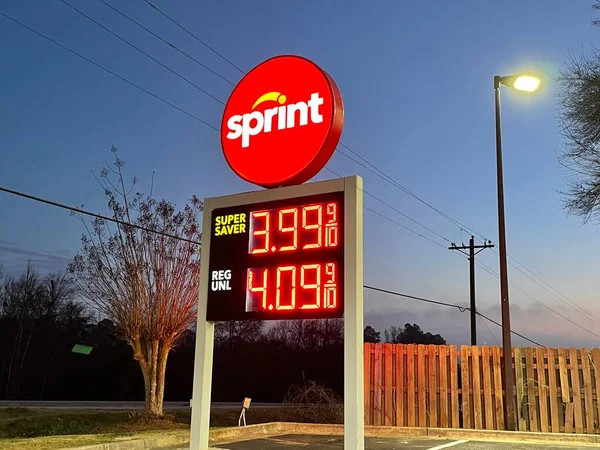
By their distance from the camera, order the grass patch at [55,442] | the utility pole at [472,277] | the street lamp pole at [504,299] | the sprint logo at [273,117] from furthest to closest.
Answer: the utility pole at [472,277] < the street lamp pole at [504,299] < the grass patch at [55,442] < the sprint logo at [273,117]

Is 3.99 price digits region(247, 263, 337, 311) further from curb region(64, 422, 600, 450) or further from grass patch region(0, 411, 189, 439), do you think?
grass patch region(0, 411, 189, 439)

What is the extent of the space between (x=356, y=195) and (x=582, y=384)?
9.60m

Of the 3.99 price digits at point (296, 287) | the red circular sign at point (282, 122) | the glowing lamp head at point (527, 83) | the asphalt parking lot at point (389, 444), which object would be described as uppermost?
the glowing lamp head at point (527, 83)

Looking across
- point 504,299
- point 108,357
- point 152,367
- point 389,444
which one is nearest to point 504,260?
point 504,299

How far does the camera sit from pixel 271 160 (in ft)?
28.6

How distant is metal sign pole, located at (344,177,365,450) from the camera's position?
269 inches

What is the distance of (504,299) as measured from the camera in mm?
15516

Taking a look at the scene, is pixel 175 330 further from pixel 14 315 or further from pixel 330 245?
pixel 14 315

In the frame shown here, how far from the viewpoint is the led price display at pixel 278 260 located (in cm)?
723

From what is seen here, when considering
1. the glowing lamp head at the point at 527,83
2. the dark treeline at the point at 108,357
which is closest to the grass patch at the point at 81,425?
the glowing lamp head at the point at 527,83

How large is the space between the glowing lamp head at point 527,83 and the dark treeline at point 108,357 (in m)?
29.8

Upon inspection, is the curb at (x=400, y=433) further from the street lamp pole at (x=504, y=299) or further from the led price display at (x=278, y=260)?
the led price display at (x=278, y=260)

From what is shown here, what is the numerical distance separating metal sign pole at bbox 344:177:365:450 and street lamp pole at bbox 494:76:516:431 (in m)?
8.29

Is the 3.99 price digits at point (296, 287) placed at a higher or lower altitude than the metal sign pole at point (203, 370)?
higher
